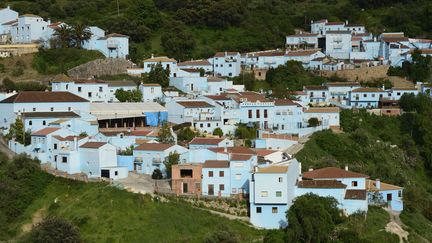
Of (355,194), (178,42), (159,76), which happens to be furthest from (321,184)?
(178,42)

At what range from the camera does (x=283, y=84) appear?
5831 centimetres

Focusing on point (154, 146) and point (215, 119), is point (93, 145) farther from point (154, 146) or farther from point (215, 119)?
point (215, 119)

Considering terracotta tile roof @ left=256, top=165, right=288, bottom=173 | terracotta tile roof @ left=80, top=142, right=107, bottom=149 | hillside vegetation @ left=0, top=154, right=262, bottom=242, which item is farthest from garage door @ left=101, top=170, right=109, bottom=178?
terracotta tile roof @ left=256, top=165, right=288, bottom=173

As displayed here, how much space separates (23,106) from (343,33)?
30.3 metres

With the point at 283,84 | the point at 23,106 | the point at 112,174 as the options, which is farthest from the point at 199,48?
the point at 112,174

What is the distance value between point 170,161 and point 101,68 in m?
20.3

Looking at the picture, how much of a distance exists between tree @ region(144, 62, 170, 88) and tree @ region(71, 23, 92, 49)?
23.9 feet

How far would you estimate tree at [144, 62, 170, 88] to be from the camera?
176 feet

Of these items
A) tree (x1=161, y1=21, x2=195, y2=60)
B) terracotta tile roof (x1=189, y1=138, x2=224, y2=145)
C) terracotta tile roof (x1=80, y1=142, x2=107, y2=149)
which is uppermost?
tree (x1=161, y1=21, x2=195, y2=60)

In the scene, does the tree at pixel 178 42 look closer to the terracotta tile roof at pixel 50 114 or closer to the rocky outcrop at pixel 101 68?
the rocky outcrop at pixel 101 68

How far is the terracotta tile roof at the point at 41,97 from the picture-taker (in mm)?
44334

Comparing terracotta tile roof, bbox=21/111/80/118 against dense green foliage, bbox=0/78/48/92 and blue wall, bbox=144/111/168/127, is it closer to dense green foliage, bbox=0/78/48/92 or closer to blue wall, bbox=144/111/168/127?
blue wall, bbox=144/111/168/127

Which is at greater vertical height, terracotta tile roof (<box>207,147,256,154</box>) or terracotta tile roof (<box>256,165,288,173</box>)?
terracotta tile roof (<box>207,147,256,154</box>)

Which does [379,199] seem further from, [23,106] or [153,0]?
[153,0]
